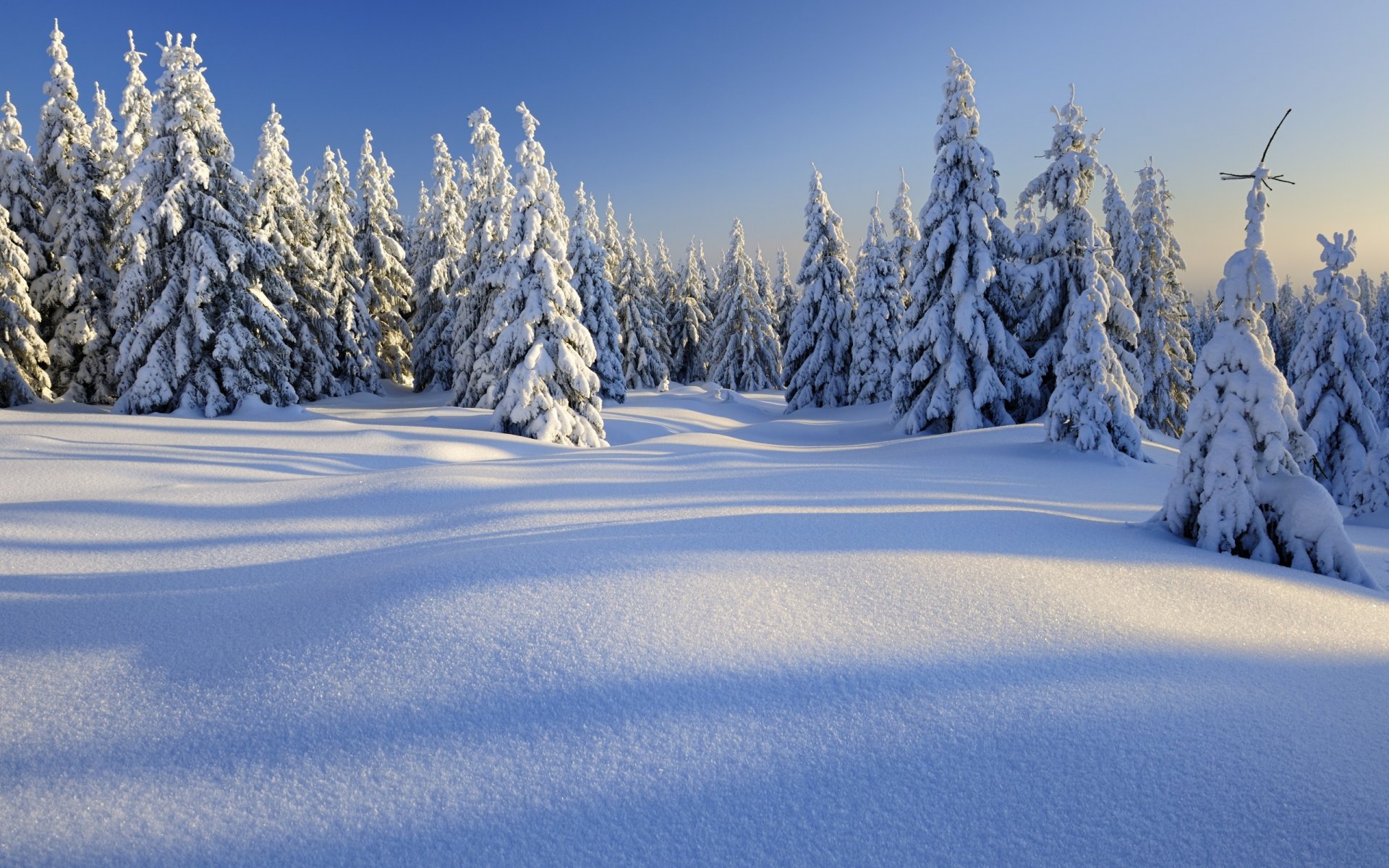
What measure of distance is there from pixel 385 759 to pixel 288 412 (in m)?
19.8

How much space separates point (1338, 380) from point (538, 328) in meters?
25.3

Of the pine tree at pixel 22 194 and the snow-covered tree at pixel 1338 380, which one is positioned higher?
the pine tree at pixel 22 194

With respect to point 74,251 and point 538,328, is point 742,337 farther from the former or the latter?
point 74,251

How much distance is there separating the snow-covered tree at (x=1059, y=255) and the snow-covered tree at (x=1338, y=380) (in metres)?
5.50

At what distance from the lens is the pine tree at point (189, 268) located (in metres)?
19.1

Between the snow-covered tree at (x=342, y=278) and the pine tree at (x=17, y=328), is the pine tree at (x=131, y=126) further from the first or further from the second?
the snow-covered tree at (x=342, y=278)

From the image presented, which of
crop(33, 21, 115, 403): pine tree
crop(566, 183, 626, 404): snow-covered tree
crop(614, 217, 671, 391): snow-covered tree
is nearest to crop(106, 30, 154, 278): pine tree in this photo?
crop(33, 21, 115, 403): pine tree

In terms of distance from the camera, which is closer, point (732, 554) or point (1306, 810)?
point (1306, 810)

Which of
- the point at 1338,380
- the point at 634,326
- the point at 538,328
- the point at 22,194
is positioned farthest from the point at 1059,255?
the point at 22,194

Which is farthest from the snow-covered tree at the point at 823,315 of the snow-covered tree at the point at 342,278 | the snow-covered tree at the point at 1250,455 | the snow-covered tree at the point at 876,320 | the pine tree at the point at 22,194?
the pine tree at the point at 22,194

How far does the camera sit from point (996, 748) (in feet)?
9.34

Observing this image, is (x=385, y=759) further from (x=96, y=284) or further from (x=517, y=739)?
(x=96, y=284)

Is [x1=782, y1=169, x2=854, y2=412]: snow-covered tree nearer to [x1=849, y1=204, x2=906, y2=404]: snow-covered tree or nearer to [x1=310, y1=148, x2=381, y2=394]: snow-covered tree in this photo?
[x1=849, y1=204, x2=906, y2=404]: snow-covered tree

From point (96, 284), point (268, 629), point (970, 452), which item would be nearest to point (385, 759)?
point (268, 629)
